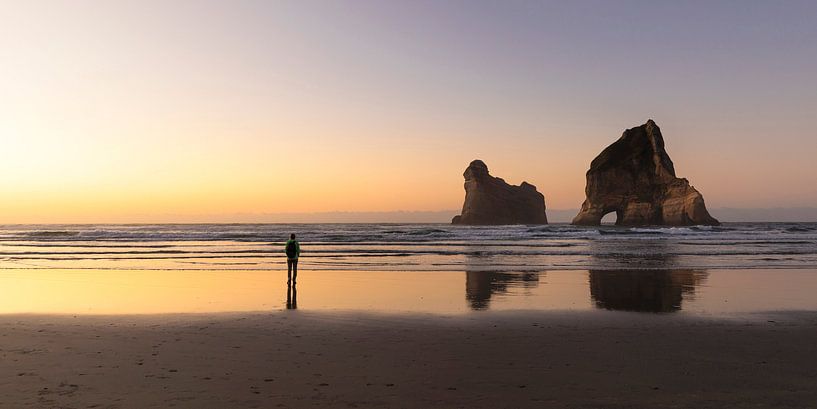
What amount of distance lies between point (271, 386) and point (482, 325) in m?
5.26

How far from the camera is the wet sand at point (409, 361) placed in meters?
6.21

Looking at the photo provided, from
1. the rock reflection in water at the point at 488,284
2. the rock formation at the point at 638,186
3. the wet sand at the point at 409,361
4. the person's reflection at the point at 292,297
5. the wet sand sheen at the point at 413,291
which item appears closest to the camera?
the wet sand at the point at 409,361

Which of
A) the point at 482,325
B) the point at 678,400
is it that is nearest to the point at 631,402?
the point at 678,400

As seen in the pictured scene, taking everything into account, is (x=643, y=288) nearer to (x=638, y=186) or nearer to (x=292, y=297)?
(x=292, y=297)

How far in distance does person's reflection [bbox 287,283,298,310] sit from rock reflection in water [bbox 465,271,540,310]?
4486 mm

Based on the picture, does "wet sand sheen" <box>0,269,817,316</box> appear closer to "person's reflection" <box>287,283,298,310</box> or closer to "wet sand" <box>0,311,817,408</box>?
"person's reflection" <box>287,283,298,310</box>

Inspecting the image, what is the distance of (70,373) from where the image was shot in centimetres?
727

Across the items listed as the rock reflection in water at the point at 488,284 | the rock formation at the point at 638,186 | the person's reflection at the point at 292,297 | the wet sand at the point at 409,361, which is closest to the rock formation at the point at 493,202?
the rock formation at the point at 638,186

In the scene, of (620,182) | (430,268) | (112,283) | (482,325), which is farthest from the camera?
(620,182)

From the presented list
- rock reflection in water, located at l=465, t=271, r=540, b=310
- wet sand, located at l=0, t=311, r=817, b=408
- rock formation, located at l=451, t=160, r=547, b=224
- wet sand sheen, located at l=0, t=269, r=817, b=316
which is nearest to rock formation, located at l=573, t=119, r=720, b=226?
rock formation, located at l=451, t=160, r=547, b=224

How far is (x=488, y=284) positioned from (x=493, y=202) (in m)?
147

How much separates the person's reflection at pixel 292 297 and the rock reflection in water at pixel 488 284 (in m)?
4.49

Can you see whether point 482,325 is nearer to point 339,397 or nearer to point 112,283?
point 339,397

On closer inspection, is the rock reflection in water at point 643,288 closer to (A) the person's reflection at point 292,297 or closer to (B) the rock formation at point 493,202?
(A) the person's reflection at point 292,297
